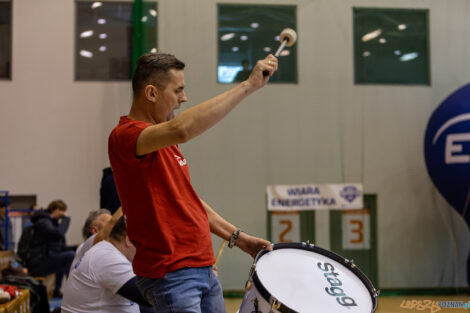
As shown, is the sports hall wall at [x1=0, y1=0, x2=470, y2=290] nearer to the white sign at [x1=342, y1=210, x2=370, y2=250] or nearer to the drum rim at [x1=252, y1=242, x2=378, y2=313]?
the white sign at [x1=342, y1=210, x2=370, y2=250]

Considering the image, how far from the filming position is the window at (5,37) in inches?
439

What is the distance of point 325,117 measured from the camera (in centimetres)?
795

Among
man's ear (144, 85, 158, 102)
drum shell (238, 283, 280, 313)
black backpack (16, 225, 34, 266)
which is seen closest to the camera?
man's ear (144, 85, 158, 102)

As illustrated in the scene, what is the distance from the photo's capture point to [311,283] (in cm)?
231

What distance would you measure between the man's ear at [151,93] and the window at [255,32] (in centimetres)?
595

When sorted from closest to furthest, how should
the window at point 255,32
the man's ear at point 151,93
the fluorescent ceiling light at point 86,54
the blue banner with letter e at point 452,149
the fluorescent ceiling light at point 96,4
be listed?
the man's ear at point 151,93, the blue banner with letter e at point 452,149, the window at point 255,32, the fluorescent ceiling light at point 96,4, the fluorescent ceiling light at point 86,54

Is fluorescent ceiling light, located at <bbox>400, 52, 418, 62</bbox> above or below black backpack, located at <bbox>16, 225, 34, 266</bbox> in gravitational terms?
above

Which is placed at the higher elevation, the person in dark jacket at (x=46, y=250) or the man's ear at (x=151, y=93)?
the man's ear at (x=151, y=93)

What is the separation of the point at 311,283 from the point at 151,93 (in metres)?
0.98

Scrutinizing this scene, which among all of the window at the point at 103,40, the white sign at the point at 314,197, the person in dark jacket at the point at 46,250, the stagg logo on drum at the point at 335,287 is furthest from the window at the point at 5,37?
the stagg logo on drum at the point at 335,287

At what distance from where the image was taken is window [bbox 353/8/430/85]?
26.8 feet

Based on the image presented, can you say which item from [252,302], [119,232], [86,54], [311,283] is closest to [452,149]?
[119,232]

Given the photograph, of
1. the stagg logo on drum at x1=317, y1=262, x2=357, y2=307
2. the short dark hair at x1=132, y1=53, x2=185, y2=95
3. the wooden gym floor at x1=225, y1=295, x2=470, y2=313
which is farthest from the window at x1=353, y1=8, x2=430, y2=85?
the short dark hair at x1=132, y1=53, x2=185, y2=95

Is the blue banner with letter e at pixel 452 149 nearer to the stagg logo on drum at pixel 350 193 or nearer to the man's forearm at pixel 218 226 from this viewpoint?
the stagg logo on drum at pixel 350 193
